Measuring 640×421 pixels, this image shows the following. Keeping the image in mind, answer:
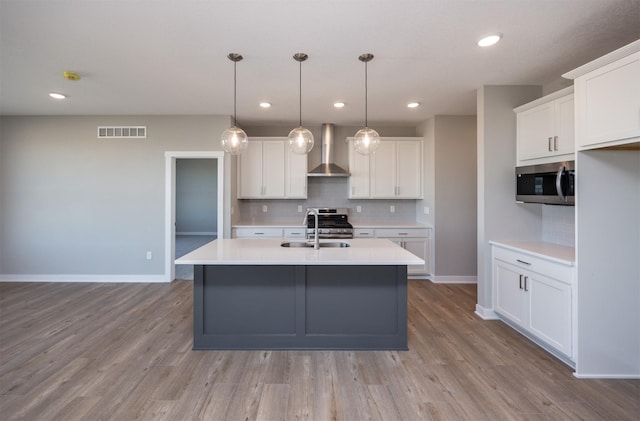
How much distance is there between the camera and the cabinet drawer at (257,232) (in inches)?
190

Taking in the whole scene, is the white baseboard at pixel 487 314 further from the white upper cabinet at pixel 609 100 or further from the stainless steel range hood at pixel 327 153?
the stainless steel range hood at pixel 327 153

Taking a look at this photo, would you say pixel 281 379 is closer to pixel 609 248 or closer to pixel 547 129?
pixel 609 248

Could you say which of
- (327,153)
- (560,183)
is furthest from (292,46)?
(327,153)

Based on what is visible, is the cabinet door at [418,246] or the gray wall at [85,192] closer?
the gray wall at [85,192]

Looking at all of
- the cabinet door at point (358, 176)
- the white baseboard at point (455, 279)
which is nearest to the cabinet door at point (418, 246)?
the white baseboard at point (455, 279)

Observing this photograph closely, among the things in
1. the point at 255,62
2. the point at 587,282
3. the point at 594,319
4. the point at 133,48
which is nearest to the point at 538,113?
the point at 587,282

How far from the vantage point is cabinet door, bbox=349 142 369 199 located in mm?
5246

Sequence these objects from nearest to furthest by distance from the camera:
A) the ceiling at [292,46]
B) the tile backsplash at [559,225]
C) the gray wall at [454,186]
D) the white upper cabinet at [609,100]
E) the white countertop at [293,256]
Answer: the white upper cabinet at [609,100]
the ceiling at [292,46]
the white countertop at [293,256]
the tile backsplash at [559,225]
the gray wall at [454,186]

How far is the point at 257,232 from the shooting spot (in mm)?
4871

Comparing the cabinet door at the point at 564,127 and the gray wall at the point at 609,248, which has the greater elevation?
the cabinet door at the point at 564,127

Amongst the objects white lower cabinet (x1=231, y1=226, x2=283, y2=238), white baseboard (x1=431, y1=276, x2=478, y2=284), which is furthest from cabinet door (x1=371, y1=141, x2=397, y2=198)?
white lower cabinet (x1=231, y1=226, x2=283, y2=238)

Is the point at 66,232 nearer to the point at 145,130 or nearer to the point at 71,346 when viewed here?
the point at 145,130

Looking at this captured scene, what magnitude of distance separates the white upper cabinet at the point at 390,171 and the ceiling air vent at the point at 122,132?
10.9 feet

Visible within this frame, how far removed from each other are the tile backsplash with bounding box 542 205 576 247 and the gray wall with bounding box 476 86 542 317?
6 centimetres
